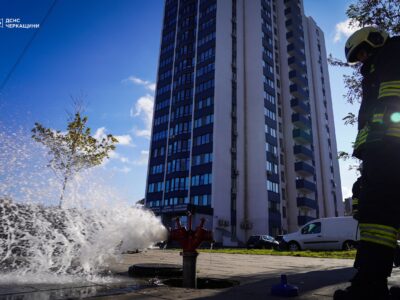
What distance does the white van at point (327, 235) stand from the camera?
56.0 ft

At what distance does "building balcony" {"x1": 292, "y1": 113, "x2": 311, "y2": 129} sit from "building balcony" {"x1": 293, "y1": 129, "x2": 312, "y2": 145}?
182 cm

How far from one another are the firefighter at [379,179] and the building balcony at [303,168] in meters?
52.8

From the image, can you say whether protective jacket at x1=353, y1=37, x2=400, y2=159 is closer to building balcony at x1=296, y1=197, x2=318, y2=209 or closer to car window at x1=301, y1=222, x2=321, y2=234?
car window at x1=301, y1=222, x2=321, y2=234

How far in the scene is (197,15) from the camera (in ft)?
203

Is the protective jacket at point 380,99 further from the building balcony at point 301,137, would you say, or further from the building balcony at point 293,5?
the building balcony at point 293,5

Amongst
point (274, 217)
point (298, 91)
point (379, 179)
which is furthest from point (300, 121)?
point (379, 179)

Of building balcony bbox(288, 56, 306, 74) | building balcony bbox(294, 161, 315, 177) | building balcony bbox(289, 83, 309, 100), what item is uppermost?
building balcony bbox(288, 56, 306, 74)

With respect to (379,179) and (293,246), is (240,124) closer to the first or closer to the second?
(293,246)

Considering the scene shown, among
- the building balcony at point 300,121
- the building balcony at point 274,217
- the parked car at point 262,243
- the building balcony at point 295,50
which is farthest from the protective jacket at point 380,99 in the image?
the building balcony at point 295,50

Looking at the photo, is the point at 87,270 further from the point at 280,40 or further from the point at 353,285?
the point at 280,40

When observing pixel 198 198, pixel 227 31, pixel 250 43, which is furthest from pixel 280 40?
pixel 198 198

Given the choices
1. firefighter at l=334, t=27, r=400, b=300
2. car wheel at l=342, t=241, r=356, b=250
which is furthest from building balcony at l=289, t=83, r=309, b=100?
firefighter at l=334, t=27, r=400, b=300

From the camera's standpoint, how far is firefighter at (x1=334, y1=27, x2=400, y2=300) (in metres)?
2.27

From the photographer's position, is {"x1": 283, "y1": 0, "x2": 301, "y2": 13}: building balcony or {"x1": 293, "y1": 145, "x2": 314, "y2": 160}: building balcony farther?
{"x1": 283, "y1": 0, "x2": 301, "y2": 13}: building balcony
